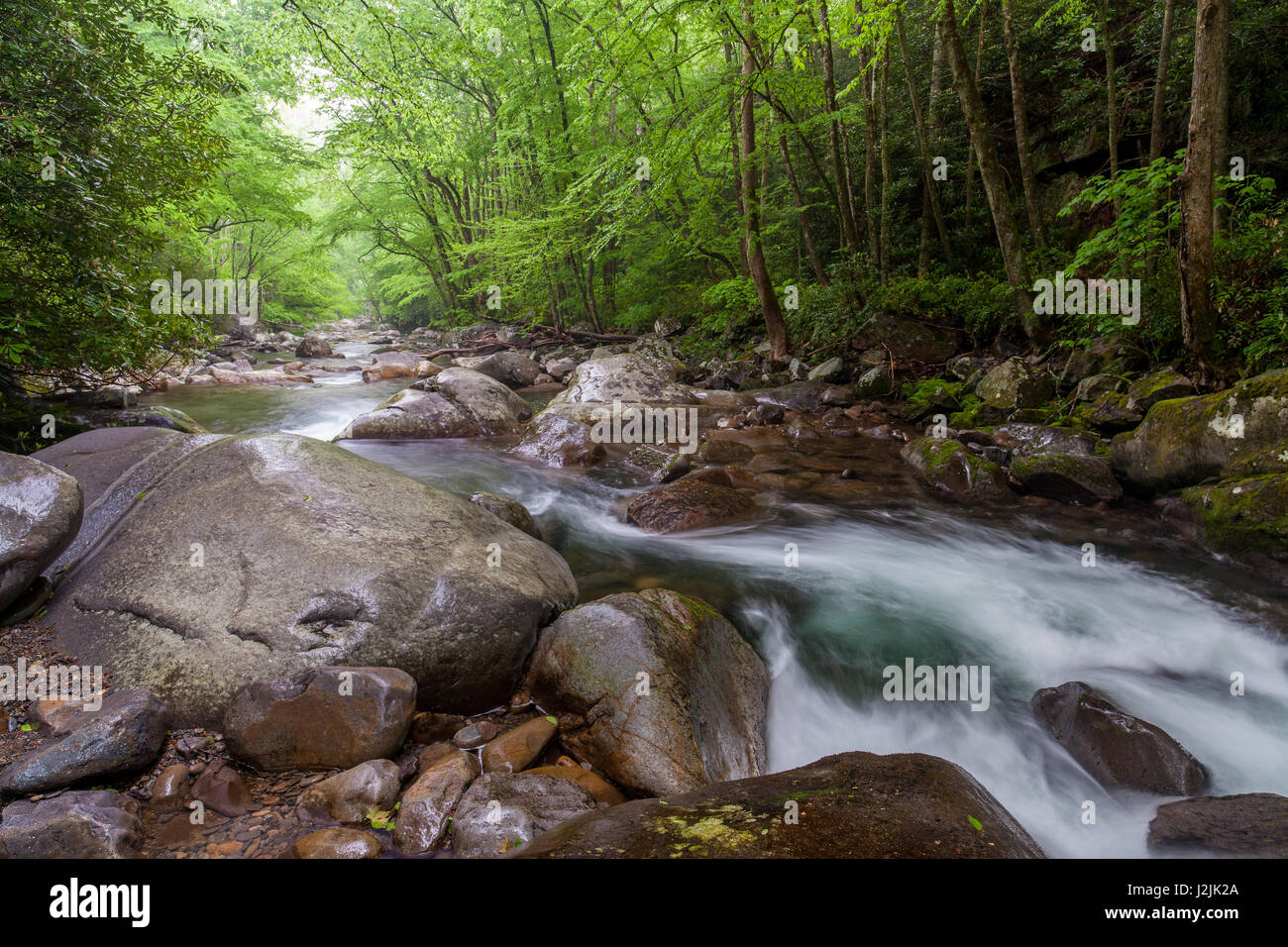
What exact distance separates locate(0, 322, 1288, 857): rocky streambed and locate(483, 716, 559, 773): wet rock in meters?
0.03

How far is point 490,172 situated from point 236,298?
1541 centimetres

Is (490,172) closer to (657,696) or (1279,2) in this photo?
(1279,2)

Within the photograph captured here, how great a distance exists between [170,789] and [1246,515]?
8158 mm

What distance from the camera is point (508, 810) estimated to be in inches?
96.4

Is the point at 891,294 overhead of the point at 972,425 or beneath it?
overhead

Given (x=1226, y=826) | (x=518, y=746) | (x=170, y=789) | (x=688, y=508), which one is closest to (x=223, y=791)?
(x=170, y=789)

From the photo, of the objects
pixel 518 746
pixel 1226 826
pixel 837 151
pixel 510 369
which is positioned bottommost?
pixel 1226 826

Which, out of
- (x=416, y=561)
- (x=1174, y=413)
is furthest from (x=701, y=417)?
(x=416, y=561)

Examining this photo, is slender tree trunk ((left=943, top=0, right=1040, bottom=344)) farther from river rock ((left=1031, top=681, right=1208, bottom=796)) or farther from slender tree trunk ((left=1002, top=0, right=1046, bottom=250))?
river rock ((left=1031, top=681, right=1208, bottom=796))

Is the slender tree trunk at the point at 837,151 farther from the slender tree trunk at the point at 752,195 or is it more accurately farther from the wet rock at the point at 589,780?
the wet rock at the point at 589,780

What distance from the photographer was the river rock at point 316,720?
2.80 meters

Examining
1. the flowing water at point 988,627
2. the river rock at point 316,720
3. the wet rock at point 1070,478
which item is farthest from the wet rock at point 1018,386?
the river rock at point 316,720

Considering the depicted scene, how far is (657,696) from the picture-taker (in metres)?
3.14

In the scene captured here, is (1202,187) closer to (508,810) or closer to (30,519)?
(508,810)
